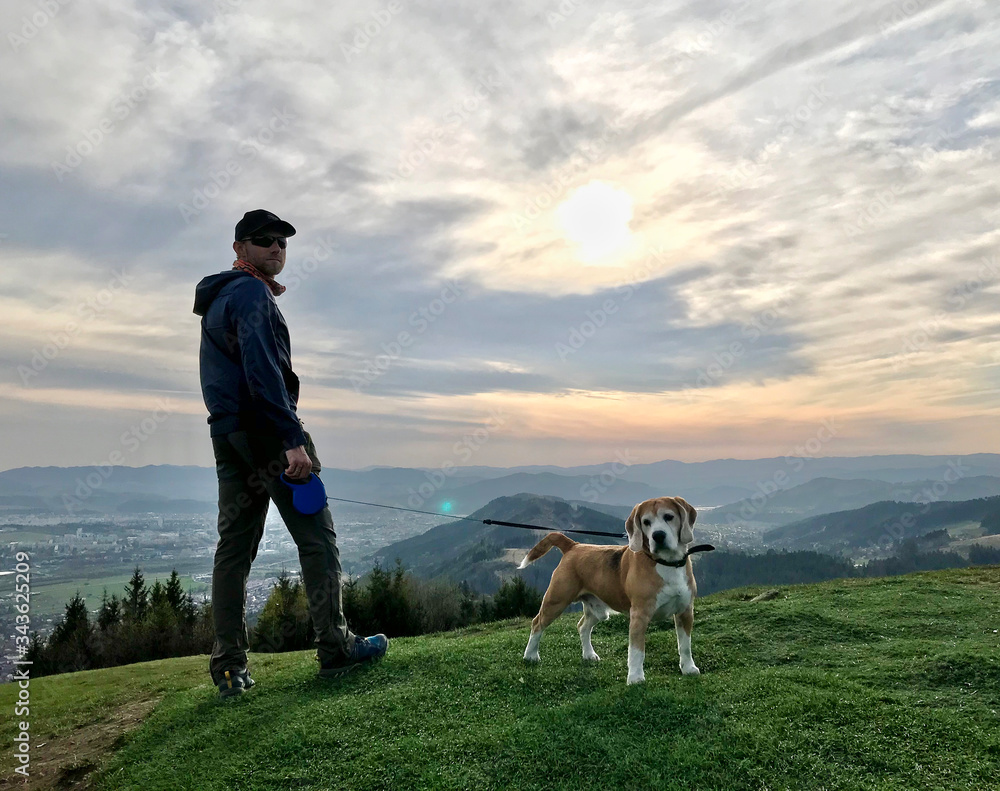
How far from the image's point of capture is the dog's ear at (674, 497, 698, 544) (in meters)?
5.61

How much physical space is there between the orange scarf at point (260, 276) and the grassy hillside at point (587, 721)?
4.10m

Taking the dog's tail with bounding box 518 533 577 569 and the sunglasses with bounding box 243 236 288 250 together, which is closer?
the sunglasses with bounding box 243 236 288 250

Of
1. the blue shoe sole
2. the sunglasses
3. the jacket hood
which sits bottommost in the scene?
the blue shoe sole

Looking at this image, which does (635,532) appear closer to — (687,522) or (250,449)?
(687,522)

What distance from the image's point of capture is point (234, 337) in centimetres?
573

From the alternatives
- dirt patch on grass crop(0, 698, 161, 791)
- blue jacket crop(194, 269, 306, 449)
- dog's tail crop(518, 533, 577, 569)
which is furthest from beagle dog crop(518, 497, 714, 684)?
dirt patch on grass crop(0, 698, 161, 791)

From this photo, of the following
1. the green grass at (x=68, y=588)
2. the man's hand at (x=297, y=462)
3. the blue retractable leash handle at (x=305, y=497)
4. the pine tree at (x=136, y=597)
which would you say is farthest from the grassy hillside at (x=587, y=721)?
the green grass at (x=68, y=588)

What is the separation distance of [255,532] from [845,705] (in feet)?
17.9

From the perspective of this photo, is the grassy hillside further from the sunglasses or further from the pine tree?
the pine tree

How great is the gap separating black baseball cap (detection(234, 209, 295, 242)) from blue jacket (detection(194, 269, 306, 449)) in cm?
41

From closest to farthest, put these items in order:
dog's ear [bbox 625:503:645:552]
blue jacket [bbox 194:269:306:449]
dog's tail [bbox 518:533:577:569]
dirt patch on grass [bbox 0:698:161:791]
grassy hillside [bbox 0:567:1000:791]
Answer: grassy hillside [bbox 0:567:1000:791] < dirt patch on grass [bbox 0:698:161:791] < blue jacket [bbox 194:269:306:449] < dog's ear [bbox 625:503:645:552] < dog's tail [bbox 518:533:577:569]

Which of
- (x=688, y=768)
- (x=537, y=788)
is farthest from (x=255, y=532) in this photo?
(x=688, y=768)

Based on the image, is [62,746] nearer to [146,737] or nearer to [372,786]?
[146,737]

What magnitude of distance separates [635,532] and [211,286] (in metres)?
5.01
